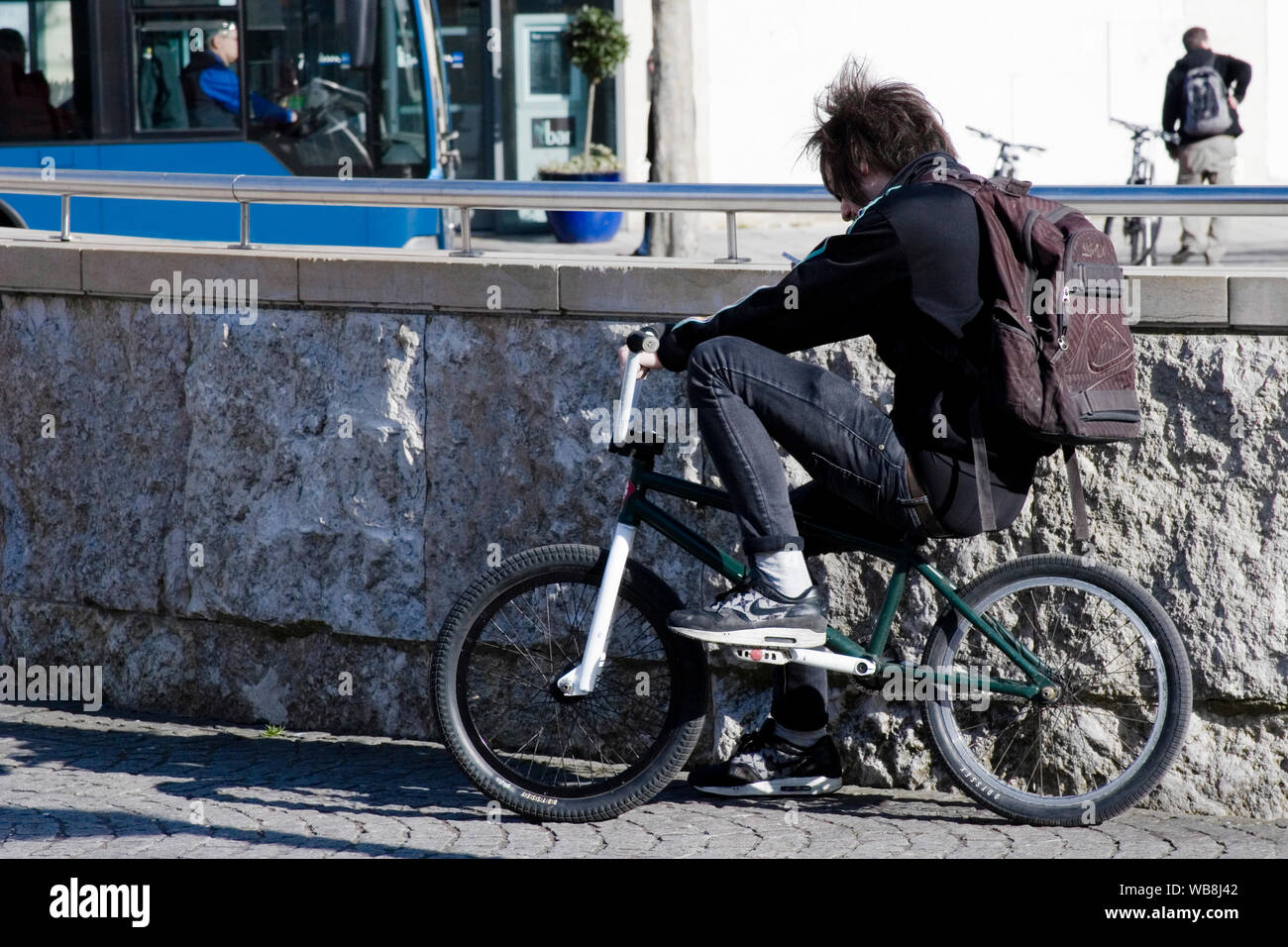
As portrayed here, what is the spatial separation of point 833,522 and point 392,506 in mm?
1441

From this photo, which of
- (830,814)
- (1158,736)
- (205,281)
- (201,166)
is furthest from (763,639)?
(201,166)

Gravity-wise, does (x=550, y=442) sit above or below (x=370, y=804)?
above

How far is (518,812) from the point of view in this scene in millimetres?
4195

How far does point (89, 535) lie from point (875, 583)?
255 cm

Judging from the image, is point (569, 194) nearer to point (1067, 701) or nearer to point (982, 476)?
point (982, 476)

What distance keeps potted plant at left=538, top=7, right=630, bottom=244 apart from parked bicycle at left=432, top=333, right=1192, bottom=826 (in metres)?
13.1

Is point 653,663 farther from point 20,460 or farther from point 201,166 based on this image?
point 201,166

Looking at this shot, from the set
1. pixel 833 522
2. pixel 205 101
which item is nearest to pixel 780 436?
pixel 833 522

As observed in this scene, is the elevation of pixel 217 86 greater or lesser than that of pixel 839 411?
greater

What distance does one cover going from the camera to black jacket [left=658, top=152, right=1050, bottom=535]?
145 inches

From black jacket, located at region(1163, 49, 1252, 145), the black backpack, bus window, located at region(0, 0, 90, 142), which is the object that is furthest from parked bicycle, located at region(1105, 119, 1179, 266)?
bus window, located at region(0, 0, 90, 142)

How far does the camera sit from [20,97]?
10.2 meters

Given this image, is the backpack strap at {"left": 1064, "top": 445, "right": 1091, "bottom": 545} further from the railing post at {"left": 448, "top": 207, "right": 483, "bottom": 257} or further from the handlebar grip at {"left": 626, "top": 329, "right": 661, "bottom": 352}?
the railing post at {"left": 448, "top": 207, "right": 483, "bottom": 257}

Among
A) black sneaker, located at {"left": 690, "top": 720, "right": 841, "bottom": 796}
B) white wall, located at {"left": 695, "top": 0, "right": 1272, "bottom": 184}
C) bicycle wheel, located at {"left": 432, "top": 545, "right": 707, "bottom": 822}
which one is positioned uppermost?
white wall, located at {"left": 695, "top": 0, "right": 1272, "bottom": 184}
